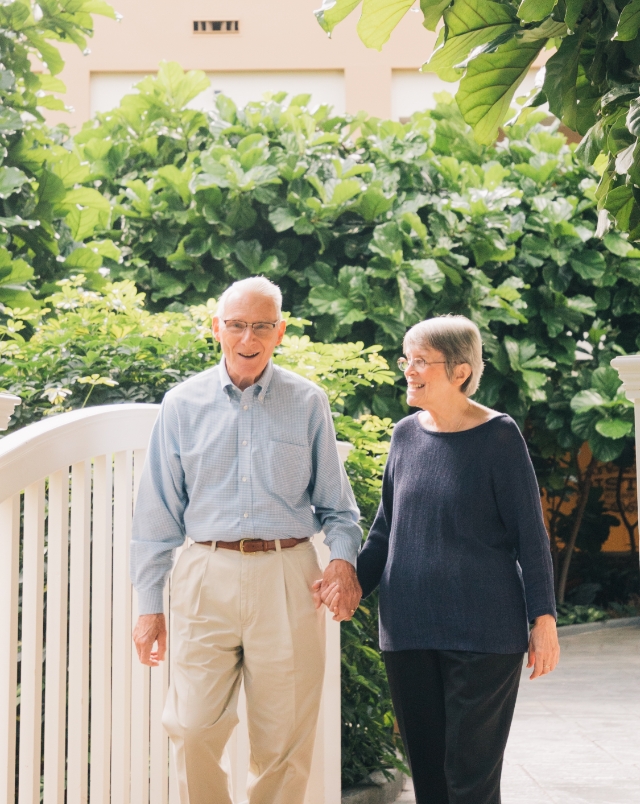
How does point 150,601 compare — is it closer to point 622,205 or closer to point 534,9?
point 622,205

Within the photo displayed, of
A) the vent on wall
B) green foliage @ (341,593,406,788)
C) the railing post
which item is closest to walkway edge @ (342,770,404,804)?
green foliage @ (341,593,406,788)

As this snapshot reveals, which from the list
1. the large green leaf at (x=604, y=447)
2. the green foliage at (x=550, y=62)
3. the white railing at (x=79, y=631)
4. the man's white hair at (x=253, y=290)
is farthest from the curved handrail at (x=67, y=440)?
the large green leaf at (x=604, y=447)

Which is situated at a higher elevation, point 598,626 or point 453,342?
point 453,342

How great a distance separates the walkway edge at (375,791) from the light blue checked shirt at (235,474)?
1.49 m

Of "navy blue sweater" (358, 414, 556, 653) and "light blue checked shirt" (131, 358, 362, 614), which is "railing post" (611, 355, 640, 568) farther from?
"light blue checked shirt" (131, 358, 362, 614)

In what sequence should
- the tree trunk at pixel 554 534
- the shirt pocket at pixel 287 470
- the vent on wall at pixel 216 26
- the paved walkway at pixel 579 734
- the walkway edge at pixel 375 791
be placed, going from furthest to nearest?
the vent on wall at pixel 216 26 < the tree trunk at pixel 554 534 < the paved walkway at pixel 579 734 < the walkway edge at pixel 375 791 < the shirt pocket at pixel 287 470

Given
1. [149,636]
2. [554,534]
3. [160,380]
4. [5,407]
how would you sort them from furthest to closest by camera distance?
[554,534]
[160,380]
[149,636]
[5,407]

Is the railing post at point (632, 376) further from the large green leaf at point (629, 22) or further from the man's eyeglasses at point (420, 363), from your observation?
the large green leaf at point (629, 22)

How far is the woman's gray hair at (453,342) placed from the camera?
2.75m

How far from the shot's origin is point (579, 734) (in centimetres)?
515

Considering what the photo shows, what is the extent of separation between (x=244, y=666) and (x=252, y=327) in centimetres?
93

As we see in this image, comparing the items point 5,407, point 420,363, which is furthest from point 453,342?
point 5,407

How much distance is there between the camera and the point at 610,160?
5.94 feet

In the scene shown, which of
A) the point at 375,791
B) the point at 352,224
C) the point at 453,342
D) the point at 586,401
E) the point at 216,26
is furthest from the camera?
the point at 216,26
